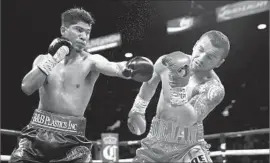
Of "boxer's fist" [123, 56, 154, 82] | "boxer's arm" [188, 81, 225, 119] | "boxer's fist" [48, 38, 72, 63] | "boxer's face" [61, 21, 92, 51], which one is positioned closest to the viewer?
"boxer's fist" [123, 56, 154, 82]

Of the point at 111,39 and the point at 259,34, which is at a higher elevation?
the point at 259,34

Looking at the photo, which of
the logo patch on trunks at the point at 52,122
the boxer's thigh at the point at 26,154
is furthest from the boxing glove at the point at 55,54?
the boxer's thigh at the point at 26,154

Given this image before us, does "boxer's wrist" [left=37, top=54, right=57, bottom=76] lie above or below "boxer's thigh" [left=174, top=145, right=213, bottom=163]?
above

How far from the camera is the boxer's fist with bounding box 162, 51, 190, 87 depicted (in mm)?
1704

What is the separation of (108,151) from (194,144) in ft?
7.13

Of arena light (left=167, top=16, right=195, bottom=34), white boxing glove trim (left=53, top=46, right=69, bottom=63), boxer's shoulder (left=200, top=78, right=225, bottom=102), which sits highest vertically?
arena light (left=167, top=16, right=195, bottom=34)

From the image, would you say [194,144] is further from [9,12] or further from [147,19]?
[9,12]

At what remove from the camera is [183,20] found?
6.01 ft

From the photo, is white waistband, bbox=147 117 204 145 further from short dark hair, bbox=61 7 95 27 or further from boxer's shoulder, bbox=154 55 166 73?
short dark hair, bbox=61 7 95 27

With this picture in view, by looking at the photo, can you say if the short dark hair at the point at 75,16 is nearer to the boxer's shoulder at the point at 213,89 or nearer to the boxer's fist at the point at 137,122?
the boxer's fist at the point at 137,122

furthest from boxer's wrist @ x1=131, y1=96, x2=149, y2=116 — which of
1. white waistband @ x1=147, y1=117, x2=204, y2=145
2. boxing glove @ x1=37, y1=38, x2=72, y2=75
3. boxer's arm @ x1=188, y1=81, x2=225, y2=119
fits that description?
boxing glove @ x1=37, y1=38, x2=72, y2=75

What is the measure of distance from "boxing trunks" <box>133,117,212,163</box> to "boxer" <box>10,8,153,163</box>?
33 cm

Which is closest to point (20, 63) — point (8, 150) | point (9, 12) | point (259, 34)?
point (9, 12)

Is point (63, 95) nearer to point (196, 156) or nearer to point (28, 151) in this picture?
point (28, 151)
